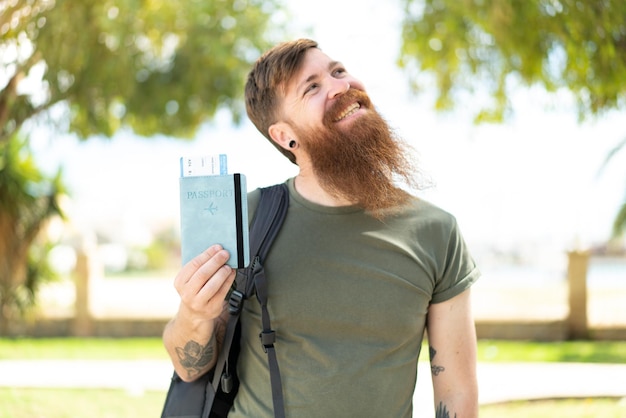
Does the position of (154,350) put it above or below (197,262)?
below

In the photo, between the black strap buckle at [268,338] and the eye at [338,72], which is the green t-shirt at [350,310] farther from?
the eye at [338,72]

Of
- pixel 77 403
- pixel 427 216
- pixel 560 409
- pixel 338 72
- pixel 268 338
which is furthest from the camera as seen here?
pixel 77 403

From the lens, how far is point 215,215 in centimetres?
223

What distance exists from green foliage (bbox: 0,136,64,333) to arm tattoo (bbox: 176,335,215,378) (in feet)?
34.1

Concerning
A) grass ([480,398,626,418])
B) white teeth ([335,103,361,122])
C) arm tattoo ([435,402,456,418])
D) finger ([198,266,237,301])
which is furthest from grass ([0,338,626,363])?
finger ([198,266,237,301])

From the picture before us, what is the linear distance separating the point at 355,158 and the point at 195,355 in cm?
84

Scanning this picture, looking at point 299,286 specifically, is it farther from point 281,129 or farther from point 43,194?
point 43,194

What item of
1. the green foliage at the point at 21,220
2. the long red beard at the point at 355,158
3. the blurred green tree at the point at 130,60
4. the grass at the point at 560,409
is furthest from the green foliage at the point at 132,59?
the long red beard at the point at 355,158

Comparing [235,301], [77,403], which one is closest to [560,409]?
[77,403]

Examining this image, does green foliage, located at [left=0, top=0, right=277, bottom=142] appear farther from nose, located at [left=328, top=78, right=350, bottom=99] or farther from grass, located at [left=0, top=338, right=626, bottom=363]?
nose, located at [left=328, top=78, right=350, bottom=99]

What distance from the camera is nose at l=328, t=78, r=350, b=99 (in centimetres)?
256

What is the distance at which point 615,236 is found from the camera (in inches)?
506

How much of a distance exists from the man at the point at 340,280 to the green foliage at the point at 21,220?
34.0 feet

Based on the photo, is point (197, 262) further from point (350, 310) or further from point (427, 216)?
point (427, 216)
